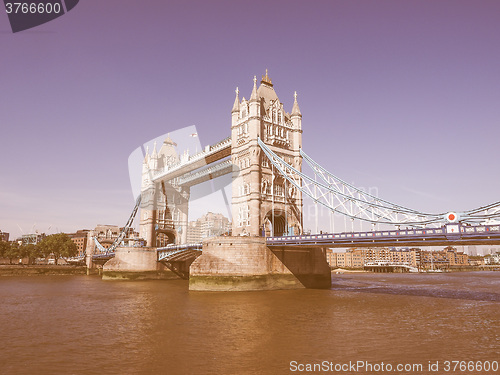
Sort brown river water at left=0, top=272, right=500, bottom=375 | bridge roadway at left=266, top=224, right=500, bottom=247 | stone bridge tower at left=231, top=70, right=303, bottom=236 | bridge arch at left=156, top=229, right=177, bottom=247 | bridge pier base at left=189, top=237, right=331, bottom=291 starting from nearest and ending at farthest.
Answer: brown river water at left=0, top=272, right=500, bottom=375 → bridge roadway at left=266, top=224, right=500, bottom=247 → bridge pier base at left=189, top=237, right=331, bottom=291 → stone bridge tower at left=231, top=70, right=303, bottom=236 → bridge arch at left=156, top=229, right=177, bottom=247

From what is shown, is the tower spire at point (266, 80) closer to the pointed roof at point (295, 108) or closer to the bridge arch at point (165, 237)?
the pointed roof at point (295, 108)

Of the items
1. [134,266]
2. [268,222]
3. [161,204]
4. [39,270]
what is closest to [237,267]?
[268,222]

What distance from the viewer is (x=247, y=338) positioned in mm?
16078

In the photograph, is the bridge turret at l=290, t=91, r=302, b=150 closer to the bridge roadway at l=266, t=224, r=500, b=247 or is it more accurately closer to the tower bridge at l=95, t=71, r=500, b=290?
the tower bridge at l=95, t=71, r=500, b=290

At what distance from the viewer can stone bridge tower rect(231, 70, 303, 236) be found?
149 ft

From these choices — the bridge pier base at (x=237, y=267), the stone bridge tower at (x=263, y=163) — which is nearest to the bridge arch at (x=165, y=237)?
the stone bridge tower at (x=263, y=163)

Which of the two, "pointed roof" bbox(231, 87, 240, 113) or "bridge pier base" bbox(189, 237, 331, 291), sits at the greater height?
"pointed roof" bbox(231, 87, 240, 113)

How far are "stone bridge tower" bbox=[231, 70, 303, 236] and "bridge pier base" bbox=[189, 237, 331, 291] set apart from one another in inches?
254

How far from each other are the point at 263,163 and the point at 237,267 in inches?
614

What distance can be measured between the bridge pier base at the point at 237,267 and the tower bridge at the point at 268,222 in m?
0.10

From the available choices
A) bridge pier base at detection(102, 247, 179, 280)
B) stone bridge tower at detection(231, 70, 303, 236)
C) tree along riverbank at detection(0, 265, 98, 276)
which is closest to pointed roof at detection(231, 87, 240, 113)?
stone bridge tower at detection(231, 70, 303, 236)

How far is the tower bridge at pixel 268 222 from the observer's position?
98.0 ft

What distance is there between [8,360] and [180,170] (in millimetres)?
57995

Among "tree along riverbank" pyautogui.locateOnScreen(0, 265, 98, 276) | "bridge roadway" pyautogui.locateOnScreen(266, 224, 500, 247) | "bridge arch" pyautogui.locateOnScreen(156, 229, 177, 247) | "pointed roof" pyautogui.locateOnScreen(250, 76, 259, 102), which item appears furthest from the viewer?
"bridge arch" pyautogui.locateOnScreen(156, 229, 177, 247)
